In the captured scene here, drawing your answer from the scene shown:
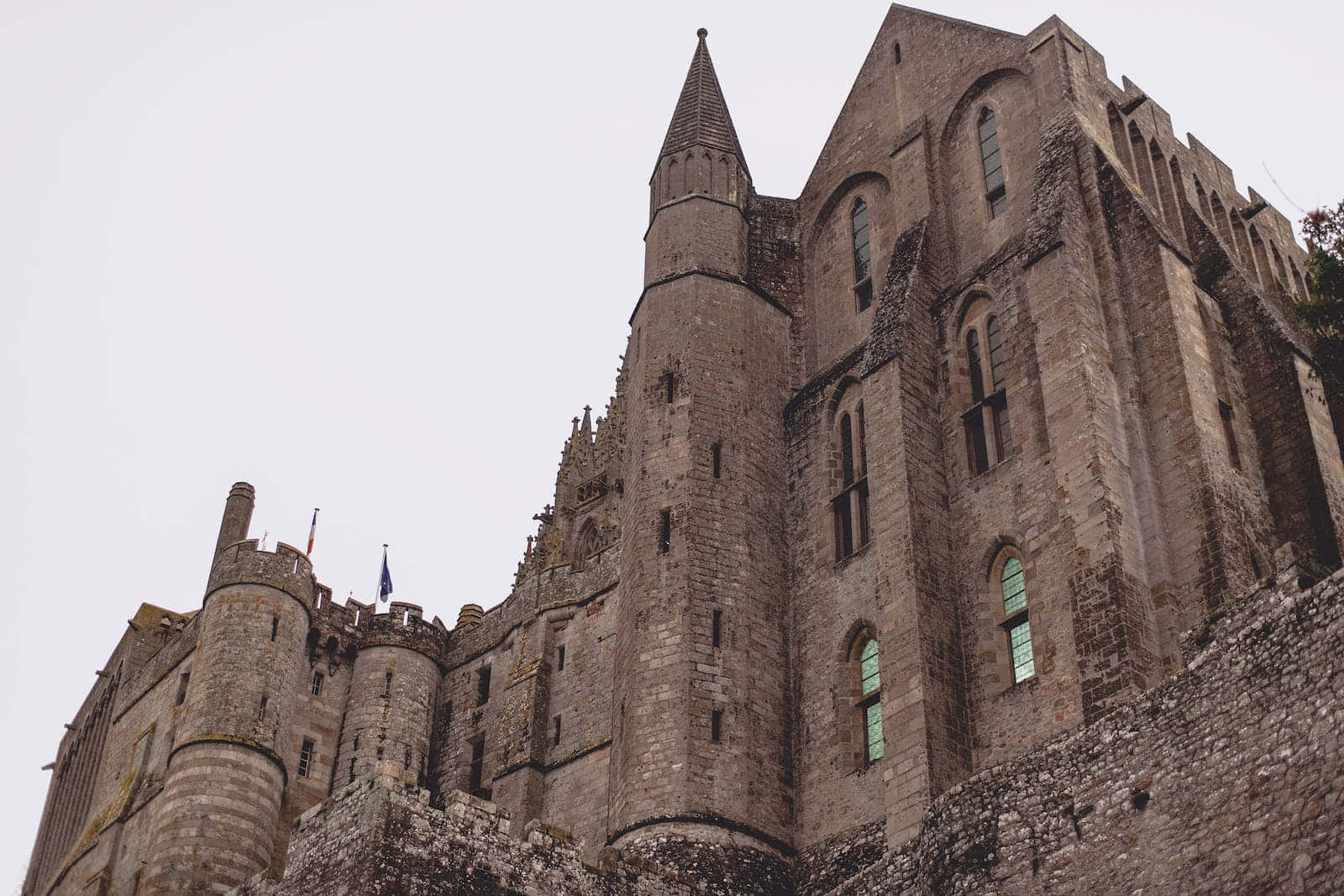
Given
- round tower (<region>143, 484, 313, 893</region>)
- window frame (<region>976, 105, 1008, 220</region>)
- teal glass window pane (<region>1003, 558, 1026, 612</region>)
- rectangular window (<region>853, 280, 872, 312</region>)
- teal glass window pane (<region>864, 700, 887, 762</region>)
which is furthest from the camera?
rectangular window (<region>853, 280, 872, 312</region>)

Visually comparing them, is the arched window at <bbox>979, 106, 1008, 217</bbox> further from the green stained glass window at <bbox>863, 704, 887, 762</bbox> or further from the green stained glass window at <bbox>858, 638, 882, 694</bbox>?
the green stained glass window at <bbox>863, 704, 887, 762</bbox>

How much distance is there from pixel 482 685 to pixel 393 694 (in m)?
2.10

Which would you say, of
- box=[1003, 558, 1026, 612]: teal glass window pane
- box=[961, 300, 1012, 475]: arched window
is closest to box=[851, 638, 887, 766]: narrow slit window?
box=[1003, 558, 1026, 612]: teal glass window pane

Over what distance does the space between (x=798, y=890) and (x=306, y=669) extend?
14343mm

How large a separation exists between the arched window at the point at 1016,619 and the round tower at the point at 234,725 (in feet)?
50.1

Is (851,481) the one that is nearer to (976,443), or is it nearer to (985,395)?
(976,443)

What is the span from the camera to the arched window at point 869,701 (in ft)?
Result: 95.9

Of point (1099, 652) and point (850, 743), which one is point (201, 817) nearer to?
point (850, 743)

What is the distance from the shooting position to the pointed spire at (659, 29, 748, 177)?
128 ft

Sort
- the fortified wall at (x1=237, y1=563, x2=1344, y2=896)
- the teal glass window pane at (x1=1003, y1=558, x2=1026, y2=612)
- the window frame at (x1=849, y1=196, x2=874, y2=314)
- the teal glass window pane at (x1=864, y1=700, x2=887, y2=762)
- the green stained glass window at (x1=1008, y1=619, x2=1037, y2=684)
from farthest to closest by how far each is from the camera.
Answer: the window frame at (x1=849, y1=196, x2=874, y2=314), the teal glass window pane at (x1=864, y1=700, x2=887, y2=762), the teal glass window pane at (x1=1003, y1=558, x2=1026, y2=612), the green stained glass window at (x1=1008, y1=619, x2=1037, y2=684), the fortified wall at (x1=237, y1=563, x2=1344, y2=896)

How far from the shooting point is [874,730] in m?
29.5

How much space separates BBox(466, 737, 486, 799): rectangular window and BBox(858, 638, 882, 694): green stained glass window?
409 inches

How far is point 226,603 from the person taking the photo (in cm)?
3656

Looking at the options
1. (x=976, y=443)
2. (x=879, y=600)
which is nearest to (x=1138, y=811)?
(x=879, y=600)
